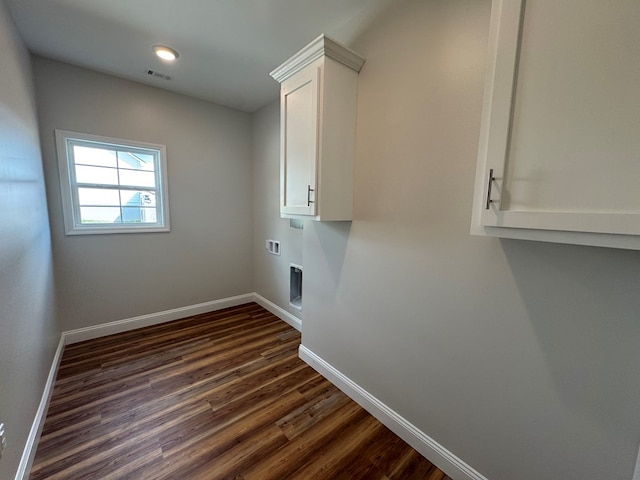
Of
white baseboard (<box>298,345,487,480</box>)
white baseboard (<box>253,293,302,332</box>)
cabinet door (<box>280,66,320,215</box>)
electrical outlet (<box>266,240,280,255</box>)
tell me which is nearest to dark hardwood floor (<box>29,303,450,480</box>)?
white baseboard (<box>298,345,487,480</box>)

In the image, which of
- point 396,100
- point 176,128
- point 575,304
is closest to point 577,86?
point 575,304

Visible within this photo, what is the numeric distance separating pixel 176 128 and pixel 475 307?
3358 mm

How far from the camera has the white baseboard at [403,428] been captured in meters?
1.33

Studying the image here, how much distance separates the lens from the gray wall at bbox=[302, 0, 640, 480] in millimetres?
927

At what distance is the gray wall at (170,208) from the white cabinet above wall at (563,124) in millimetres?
3058

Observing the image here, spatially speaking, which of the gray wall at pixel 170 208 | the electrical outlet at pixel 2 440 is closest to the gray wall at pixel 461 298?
the electrical outlet at pixel 2 440

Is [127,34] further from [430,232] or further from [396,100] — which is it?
[430,232]

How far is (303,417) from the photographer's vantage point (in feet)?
5.66

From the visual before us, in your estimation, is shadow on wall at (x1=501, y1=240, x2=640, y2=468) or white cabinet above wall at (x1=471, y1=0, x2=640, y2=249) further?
shadow on wall at (x1=501, y1=240, x2=640, y2=468)

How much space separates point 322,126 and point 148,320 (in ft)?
9.65

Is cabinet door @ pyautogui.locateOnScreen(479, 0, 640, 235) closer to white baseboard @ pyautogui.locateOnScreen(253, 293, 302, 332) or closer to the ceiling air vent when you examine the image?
white baseboard @ pyautogui.locateOnScreen(253, 293, 302, 332)

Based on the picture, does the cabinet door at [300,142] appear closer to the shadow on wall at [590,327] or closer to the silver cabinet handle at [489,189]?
the silver cabinet handle at [489,189]

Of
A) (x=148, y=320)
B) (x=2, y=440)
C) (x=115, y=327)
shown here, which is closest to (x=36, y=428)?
(x=2, y=440)

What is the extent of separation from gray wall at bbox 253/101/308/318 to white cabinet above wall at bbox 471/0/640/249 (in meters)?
2.17
